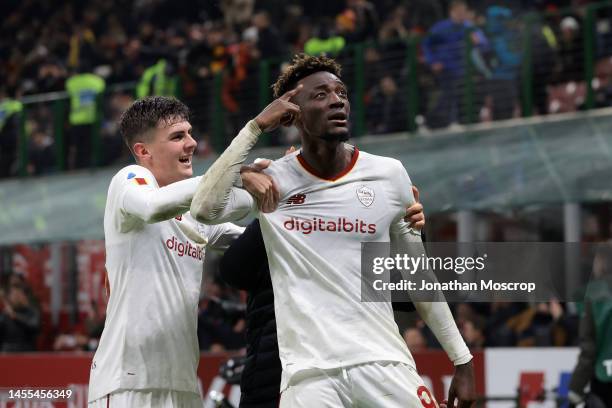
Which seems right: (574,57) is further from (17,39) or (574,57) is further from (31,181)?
(17,39)

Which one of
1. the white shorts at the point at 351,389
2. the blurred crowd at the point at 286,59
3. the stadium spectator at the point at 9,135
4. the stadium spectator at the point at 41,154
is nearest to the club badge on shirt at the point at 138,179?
the white shorts at the point at 351,389

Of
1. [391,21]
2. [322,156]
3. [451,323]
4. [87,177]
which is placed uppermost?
[391,21]

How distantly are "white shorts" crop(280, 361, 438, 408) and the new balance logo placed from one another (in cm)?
66

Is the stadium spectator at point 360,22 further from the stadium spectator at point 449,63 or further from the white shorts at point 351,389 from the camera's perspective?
the white shorts at point 351,389

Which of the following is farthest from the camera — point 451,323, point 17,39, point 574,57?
point 17,39

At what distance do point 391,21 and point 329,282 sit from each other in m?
10.2

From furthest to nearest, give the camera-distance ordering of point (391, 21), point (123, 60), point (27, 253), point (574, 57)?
point (123, 60)
point (27, 253)
point (391, 21)
point (574, 57)

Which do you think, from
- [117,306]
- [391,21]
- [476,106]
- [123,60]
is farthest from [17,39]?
[117,306]

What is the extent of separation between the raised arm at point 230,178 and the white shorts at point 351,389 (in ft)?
2.21

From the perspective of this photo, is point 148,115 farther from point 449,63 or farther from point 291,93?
point 449,63

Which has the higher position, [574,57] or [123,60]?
[123,60]

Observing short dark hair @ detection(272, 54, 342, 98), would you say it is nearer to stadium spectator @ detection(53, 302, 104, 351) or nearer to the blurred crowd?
the blurred crowd

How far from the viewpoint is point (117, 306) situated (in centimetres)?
552

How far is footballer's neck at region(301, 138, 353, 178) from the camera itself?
16.4ft
